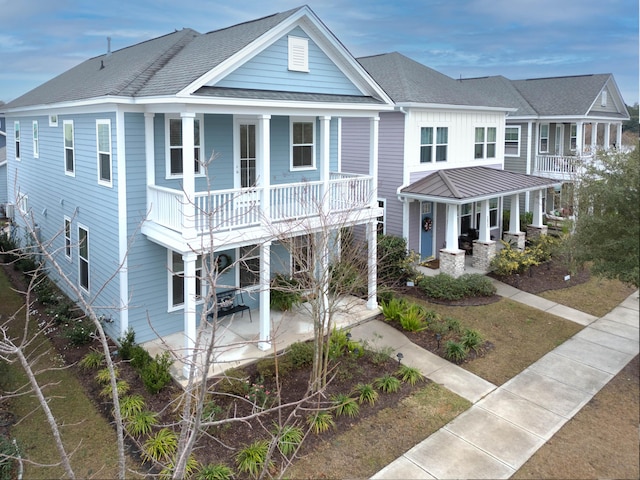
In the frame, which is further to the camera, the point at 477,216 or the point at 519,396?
the point at 477,216

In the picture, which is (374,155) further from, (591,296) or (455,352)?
(591,296)

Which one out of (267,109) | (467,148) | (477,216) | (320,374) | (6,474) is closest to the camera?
(6,474)

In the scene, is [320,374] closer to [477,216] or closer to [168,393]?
[168,393]

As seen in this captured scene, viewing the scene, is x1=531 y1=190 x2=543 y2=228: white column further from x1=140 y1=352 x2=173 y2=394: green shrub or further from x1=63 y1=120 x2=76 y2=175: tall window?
x1=63 y1=120 x2=76 y2=175: tall window

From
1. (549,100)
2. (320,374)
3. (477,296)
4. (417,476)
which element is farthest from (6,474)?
(549,100)

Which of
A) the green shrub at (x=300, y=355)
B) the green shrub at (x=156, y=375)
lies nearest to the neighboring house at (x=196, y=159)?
the green shrub at (x=156, y=375)

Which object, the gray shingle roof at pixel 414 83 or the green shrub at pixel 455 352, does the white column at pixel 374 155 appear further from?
the green shrub at pixel 455 352
